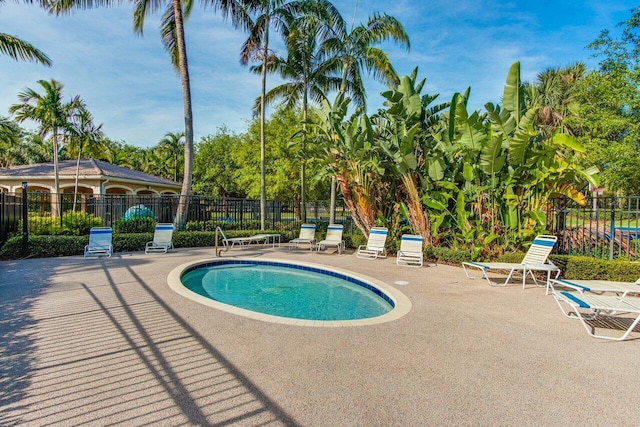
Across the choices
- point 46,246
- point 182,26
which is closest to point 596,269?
point 46,246

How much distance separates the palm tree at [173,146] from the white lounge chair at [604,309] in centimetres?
4041

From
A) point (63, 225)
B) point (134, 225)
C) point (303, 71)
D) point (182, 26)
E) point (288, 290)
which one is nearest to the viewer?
point (288, 290)

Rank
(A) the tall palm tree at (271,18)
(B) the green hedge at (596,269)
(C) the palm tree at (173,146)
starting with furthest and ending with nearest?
(C) the palm tree at (173,146)
(A) the tall palm tree at (271,18)
(B) the green hedge at (596,269)

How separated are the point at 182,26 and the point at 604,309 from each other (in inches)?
618

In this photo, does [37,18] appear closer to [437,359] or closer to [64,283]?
[64,283]

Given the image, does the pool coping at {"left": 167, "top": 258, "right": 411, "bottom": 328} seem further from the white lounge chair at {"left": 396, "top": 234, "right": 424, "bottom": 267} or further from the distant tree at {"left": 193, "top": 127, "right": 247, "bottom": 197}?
the distant tree at {"left": 193, "top": 127, "right": 247, "bottom": 197}

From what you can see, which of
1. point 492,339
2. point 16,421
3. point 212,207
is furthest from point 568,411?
point 212,207

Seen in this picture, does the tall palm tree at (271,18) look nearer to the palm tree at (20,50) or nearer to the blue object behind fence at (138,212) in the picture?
the blue object behind fence at (138,212)

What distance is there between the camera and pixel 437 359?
384 centimetres

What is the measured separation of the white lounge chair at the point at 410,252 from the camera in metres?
10.2

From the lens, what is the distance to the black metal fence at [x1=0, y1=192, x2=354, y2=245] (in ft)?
40.7

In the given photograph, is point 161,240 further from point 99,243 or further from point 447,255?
point 447,255

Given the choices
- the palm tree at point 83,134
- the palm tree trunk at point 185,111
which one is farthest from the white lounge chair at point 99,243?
the palm tree at point 83,134

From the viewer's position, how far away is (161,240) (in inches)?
494
